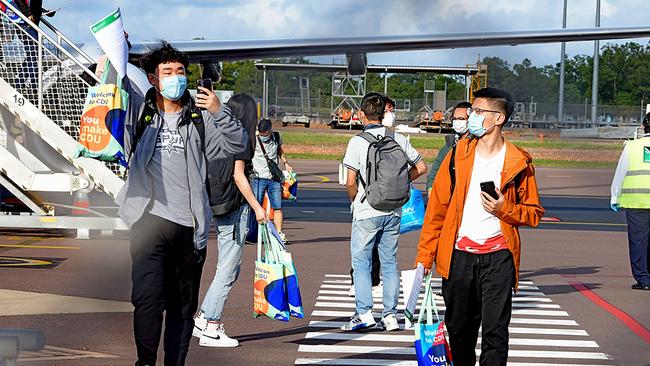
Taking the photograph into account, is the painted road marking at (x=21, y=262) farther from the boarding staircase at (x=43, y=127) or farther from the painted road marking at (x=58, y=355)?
the painted road marking at (x=58, y=355)

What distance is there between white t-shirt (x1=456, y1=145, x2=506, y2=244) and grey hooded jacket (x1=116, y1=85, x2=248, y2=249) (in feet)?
4.79

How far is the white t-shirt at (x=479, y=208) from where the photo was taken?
5.86 meters

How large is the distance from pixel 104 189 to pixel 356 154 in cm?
423

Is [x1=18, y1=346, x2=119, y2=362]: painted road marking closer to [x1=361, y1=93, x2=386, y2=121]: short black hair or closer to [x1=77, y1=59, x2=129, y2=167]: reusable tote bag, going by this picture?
[x1=77, y1=59, x2=129, y2=167]: reusable tote bag

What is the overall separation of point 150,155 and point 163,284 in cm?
73

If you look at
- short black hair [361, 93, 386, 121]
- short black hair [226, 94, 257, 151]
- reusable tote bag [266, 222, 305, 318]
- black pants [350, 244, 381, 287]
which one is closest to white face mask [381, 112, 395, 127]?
short black hair [361, 93, 386, 121]

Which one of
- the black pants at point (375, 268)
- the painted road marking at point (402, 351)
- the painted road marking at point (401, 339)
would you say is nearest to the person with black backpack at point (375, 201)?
the painted road marking at point (401, 339)

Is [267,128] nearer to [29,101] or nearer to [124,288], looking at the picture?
[29,101]

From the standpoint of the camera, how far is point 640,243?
36.6ft

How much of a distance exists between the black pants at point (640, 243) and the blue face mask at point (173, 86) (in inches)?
261

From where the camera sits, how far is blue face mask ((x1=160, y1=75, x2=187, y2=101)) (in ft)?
19.7

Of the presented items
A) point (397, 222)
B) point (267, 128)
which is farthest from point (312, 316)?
point (267, 128)

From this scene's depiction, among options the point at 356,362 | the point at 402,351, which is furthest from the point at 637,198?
the point at 356,362

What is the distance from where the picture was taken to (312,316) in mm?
9188
